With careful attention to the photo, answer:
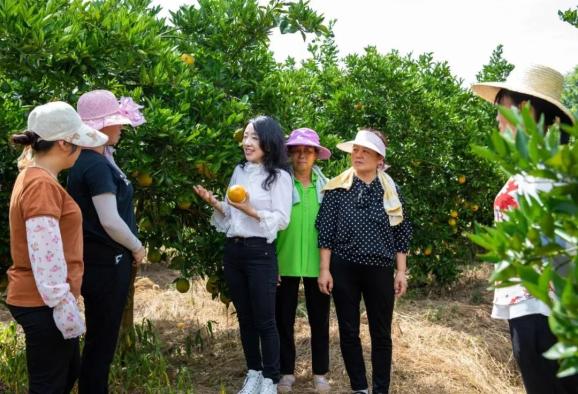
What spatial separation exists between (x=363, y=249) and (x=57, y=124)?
6.10ft

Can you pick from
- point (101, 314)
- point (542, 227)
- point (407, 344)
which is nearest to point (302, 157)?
point (101, 314)

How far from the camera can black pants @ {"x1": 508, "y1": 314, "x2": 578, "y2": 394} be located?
2.32 meters

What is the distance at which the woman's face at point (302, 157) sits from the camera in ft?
13.6

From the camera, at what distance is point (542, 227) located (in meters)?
1.26

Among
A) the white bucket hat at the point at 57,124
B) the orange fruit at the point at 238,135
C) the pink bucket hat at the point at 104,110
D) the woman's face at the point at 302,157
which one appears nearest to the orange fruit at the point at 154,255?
the orange fruit at the point at 238,135

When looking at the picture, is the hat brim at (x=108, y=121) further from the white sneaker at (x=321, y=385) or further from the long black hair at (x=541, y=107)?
the white sneaker at (x=321, y=385)

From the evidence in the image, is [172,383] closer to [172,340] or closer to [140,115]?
[172,340]

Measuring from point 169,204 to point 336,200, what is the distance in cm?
100

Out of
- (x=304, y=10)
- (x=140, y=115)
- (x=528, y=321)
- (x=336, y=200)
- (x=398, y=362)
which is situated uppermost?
(x=304, y=10)

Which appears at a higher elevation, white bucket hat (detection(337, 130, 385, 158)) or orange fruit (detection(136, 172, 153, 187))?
white bucket hat (detection(337, 130, 385, 158))

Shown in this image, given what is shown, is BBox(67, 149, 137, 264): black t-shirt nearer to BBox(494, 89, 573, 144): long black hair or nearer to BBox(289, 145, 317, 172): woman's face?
BBox(289, 145, 317, 172): woman's face

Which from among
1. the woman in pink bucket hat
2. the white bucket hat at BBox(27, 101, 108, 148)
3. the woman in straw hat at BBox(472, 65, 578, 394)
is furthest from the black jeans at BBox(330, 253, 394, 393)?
the white bucket hat at BBox(27, 101, 108, 148)

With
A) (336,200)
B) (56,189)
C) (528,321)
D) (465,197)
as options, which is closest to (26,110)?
(56,189)

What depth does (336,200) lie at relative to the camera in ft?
12.9
